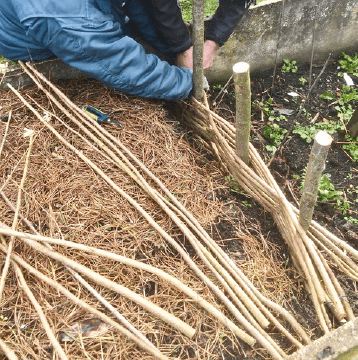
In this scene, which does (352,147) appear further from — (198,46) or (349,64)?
(198,46)

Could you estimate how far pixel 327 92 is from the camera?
3.23 m

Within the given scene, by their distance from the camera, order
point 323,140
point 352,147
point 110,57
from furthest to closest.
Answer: point 352,147
point 110,57
point 323,140

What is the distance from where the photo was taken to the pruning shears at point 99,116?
2.46 metres

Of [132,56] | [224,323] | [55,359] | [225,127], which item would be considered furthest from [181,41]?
[55,359]

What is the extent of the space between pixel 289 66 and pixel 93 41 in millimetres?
1903

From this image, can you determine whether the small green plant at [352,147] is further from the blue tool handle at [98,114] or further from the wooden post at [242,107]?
the blue tool handle at [98,114]

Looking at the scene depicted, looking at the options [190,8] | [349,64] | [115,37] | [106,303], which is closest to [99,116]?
[115,37]

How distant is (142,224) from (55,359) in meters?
0.74

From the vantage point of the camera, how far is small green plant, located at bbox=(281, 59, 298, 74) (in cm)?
341

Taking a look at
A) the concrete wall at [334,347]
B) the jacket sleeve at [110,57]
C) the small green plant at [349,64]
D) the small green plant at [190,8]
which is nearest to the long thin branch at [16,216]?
the jacket sleeve at [110,57]

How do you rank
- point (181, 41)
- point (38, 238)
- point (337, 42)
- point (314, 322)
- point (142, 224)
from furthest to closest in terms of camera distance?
point (337, 42) → point (181, 41) → point (142, 224) → point (314, 322) → point (38, 238)

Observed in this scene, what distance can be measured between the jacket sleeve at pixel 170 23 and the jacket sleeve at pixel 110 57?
196 millimetres

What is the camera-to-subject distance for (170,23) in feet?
8.16

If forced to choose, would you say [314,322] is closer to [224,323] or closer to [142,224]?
[224,323]
